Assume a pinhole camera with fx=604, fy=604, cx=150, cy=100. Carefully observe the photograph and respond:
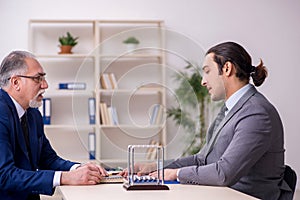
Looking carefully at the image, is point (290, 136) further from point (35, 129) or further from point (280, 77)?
point (35, 129)

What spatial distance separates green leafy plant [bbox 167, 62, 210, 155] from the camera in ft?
17.2

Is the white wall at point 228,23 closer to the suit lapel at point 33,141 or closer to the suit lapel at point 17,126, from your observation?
the suit lapel at point 33,141

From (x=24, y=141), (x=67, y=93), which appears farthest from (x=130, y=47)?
(x=24, y=141)

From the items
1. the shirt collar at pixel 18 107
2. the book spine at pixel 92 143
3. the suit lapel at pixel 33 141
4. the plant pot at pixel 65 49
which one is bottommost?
the book spine at pixel 92 143

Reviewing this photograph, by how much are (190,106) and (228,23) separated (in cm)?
121

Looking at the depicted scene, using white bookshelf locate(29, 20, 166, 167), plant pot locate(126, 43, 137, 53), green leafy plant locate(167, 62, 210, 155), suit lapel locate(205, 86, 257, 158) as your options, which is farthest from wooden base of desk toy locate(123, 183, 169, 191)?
plant pot locate(126, 43, 137, 53)

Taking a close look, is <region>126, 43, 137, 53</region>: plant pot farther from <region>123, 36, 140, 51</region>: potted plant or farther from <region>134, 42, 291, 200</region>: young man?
<region>134, 42, 291, 200</region>: young man

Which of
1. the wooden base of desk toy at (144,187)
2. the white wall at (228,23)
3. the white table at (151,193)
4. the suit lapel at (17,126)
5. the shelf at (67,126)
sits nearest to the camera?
the white table at (151,193)

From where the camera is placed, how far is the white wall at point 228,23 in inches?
222

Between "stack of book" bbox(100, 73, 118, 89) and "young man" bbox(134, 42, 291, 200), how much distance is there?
2.76 meters

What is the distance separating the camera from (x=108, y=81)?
18.4 ft

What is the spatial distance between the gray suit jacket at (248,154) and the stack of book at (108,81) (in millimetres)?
2900

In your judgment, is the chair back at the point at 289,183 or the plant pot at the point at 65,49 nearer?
the chair back at the point at 289,183

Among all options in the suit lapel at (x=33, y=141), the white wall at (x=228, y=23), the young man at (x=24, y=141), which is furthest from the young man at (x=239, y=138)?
the white wall at (x=228, y=23)
